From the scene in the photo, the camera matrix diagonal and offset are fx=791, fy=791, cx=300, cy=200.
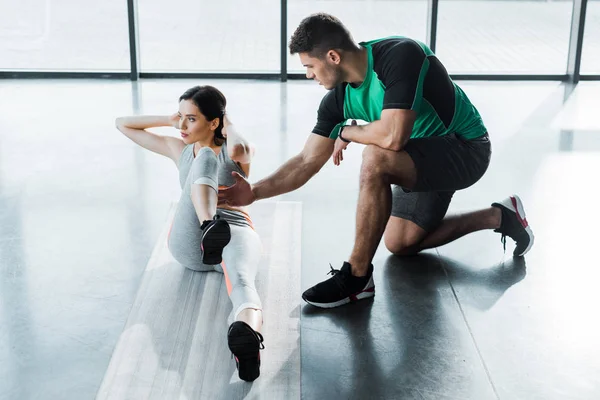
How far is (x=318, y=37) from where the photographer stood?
2.73 m

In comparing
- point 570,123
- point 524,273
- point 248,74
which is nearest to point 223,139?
point 524,273

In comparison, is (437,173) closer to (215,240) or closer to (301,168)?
(301,168)

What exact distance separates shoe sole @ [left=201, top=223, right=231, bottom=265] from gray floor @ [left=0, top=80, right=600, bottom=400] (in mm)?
400

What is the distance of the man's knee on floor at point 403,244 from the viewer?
3111mm

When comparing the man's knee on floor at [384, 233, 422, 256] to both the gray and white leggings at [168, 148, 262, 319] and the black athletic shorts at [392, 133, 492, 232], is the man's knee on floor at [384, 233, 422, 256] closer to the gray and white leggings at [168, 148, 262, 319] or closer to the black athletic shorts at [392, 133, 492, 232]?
the black athletic shorts at [392, 133, 492, 232]

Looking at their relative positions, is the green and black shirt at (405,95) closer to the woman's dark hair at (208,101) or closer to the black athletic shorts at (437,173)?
the black athletic shorts at (437,173)

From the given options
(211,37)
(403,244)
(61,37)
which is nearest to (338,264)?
(403,244)

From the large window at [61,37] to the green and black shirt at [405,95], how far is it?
4.45m

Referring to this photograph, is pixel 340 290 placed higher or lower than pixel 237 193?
lower

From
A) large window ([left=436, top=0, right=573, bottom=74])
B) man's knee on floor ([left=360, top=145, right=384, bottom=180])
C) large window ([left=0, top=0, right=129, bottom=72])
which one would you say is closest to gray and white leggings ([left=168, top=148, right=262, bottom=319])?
man's knee on floor ([left=360, top=145, right=384, bottom=180])

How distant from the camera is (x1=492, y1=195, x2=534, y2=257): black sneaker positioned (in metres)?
3.18

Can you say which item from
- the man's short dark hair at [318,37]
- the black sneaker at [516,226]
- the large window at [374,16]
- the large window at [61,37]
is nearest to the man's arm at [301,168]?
the man's short dark hair at [318,37]

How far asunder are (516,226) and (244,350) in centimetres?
145

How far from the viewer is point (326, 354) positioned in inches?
97.1
